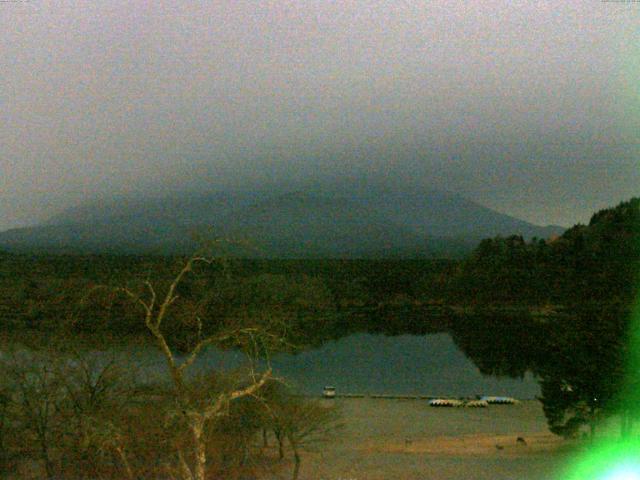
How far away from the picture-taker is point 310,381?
127 ft

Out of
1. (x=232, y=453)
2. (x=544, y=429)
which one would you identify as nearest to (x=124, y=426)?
(x=232, y=453)

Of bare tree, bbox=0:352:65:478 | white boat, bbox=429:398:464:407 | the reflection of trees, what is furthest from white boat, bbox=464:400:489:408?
bare tree, bbox=0:352:65:478

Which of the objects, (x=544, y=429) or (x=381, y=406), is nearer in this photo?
(x=544, y=429)

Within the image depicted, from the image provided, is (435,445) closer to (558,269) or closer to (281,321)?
(281,321)

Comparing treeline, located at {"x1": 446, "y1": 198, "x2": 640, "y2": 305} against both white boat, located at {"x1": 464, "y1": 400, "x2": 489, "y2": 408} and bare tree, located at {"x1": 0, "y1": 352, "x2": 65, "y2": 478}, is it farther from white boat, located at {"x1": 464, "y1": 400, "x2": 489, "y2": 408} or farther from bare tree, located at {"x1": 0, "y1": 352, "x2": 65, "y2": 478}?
bare tree, located at {"x1": 0, "y1": 352, "x2": 65, "y2": 478}

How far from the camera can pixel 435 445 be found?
21656 mm

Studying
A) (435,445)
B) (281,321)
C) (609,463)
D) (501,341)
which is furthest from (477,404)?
(501,341)

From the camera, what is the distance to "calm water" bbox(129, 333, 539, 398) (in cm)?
3788

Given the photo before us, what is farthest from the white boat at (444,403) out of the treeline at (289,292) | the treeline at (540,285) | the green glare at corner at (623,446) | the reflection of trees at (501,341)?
the green glare at corner at (623,446)

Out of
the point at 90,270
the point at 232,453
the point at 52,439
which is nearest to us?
the point at 52,439

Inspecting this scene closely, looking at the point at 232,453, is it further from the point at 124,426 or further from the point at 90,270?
the point at 90,270

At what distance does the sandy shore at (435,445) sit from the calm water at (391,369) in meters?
5.13

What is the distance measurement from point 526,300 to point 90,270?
162 ft

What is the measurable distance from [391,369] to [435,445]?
24.5 meters
